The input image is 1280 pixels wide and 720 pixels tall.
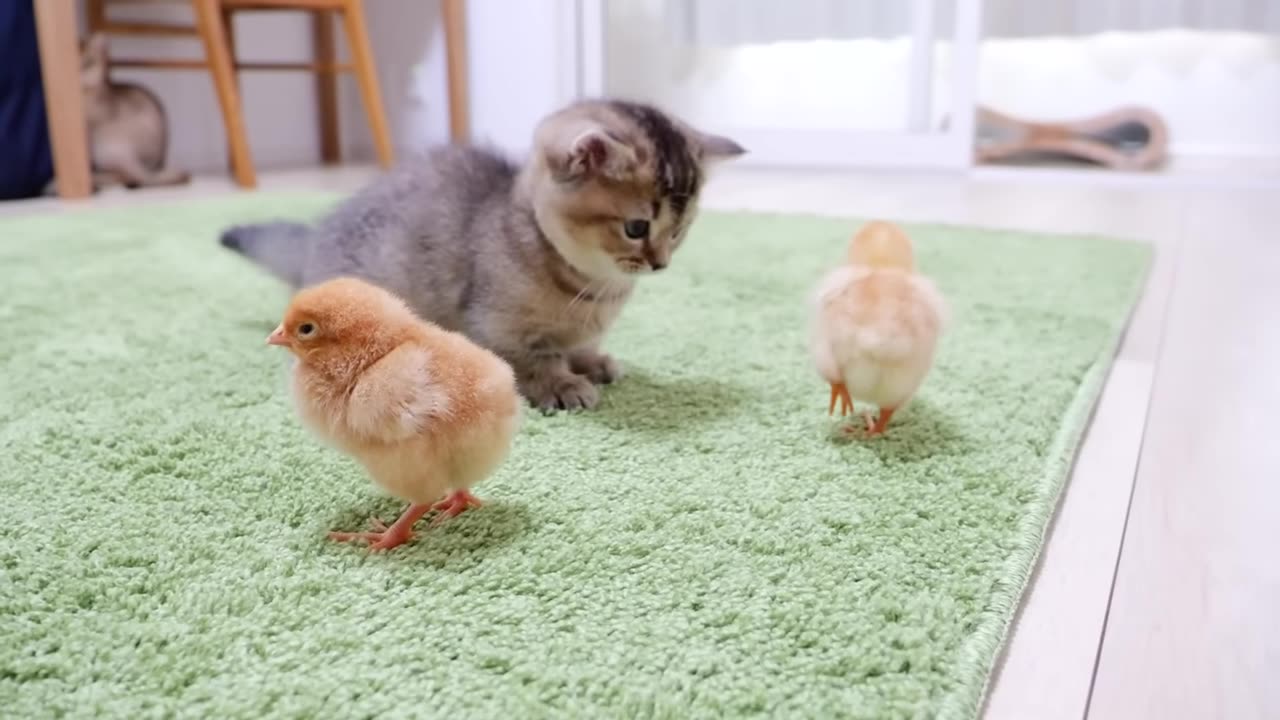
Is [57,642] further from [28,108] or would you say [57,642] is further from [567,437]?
[28,108]

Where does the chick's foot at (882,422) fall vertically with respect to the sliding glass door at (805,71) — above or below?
below

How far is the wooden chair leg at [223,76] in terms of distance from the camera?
3.34m

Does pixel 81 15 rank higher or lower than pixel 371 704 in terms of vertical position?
higher

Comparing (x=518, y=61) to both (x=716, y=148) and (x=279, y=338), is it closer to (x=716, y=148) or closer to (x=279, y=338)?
(x=716, y=148)

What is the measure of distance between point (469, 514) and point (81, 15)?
3.73 metres

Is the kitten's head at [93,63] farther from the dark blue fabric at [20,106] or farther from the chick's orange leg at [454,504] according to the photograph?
the chick's orange leg at [454,504]

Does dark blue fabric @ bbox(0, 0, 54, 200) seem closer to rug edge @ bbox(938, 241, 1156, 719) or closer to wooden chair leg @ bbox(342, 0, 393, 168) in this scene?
wooden chair leg @ bbox(342, 0, 393, 168)

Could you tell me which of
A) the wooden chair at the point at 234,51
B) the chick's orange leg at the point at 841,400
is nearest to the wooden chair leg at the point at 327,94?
the wooden chair at the point at 234,51

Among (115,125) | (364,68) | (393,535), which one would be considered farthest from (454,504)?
(364,68)

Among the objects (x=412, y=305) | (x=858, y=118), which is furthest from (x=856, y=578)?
(x=858, y=118)

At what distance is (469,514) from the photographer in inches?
35.5

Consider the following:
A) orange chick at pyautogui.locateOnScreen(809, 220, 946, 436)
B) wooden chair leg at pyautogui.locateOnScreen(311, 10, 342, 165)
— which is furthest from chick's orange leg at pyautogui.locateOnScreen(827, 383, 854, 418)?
wooden chair leg at pyautogui.locateOnScreen(311, 10, 342, 165)

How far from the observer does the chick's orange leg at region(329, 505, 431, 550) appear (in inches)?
32.8

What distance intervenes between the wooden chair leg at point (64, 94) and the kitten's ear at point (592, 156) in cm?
244
